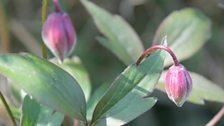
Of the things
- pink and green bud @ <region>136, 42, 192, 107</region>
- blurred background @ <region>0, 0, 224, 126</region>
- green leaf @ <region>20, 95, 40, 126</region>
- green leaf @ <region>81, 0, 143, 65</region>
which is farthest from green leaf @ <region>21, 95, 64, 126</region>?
blurred background @ <region>0, 0, 224, 126</region>

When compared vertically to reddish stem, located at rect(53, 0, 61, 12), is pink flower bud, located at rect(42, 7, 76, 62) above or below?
below

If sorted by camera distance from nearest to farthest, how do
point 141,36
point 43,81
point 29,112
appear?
1. point 43,81
2. point 29,112
3. point 141,36

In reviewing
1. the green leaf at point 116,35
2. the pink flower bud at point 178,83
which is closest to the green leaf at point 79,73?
the green leaf at point 116,35

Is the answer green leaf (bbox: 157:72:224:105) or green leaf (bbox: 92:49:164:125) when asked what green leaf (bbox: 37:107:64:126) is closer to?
green leaf (bbox: 92:49:164:125)

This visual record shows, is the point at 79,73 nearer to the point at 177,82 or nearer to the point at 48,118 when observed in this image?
the point at 48,118

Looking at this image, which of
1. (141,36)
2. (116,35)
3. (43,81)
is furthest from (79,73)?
(141,36)

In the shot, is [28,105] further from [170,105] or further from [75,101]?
[170,105]

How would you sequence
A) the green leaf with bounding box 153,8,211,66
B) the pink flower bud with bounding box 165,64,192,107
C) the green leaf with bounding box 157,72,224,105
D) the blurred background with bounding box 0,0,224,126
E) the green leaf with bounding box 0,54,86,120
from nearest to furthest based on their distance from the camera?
the green leaf with bounding box 0,54,86,120, the pink flower bud with bounding box 165,64,192,107, the green leaf with bounding box 157,72,224,105, the green leaf with bounding box 153,8,211,66, the blurred background with bounding box 0,0,224,126

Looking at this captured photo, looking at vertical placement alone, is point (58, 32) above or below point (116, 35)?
above
